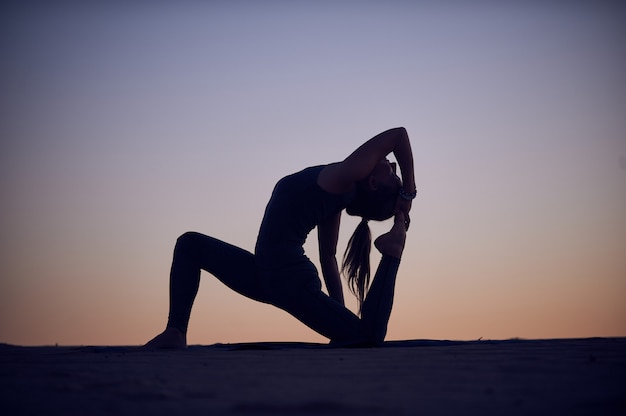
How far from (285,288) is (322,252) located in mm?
479

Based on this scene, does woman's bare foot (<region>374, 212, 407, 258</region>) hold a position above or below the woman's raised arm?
below

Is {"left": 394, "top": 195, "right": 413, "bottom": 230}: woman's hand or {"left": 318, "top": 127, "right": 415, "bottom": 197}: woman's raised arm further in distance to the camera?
{"left": 394, "top": 195, "right": 413, "bottom": 230}: woman's hand

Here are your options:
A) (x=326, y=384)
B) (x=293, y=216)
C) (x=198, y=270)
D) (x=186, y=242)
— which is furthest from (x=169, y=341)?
(x=326, y=384)

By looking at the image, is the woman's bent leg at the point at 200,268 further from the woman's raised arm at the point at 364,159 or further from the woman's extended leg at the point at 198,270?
the woman's raised arm at the point at 364,159

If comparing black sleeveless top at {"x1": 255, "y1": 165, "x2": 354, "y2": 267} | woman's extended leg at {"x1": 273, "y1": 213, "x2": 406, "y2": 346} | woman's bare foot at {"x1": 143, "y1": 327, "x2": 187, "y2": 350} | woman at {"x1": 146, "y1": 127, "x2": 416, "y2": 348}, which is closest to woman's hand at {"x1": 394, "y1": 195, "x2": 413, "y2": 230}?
woman at {"x1": 146, "y1": 127, "x2": 416, "y2": 348}

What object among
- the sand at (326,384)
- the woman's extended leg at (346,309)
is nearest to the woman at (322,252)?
the woman's extended leg at (346,309)

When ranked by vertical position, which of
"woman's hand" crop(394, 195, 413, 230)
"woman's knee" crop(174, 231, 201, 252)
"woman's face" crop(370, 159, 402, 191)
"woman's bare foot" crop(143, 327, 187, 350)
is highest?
"woman's face" crop(370, 159, 402, 191)

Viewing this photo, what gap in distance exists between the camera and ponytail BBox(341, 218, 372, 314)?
418 centimetres

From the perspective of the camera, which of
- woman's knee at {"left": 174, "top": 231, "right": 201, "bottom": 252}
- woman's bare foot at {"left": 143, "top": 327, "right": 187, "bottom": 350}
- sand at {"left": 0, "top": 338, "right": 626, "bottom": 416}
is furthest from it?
woman's knee at {"left": 174, "top": 231, "right": 201, "bottom": 252}

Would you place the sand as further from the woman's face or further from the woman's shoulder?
the woman's face

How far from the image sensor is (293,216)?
12.6 feet

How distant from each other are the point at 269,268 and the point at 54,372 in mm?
1580

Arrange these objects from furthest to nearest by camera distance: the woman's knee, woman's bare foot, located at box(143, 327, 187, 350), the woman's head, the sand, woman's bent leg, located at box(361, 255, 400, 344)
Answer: the woman's knee → the woman's head → woman's bare foot, located at box(143, 327, 187, 350) → woman's bent leg, located at box(361, 255, 400, 344) → the sand

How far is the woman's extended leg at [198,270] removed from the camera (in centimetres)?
397
